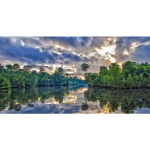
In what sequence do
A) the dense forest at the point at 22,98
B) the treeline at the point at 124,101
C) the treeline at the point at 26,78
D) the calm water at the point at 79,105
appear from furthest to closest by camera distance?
the treeline at the point at 26,78
the dense forest at the point at 22,98
the treeline at the point at 124,101
the calm water at the point at 79,105

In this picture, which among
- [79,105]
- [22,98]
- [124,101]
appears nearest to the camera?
[79,105]

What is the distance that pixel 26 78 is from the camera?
1407 inches

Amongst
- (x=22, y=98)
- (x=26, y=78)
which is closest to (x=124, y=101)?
(x=22, y=98)

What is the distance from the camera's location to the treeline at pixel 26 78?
81.5ft

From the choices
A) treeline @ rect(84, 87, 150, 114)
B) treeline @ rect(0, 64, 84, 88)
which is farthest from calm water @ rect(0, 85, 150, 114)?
treeline @ rect(0, 64, 84, 88)

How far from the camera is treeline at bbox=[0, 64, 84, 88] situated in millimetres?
24850

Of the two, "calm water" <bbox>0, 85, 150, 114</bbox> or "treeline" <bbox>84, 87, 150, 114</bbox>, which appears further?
"treeline" <bbox>84, 87, 150, 114</bbox>

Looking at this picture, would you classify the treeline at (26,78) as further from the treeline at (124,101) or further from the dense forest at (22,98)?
the treeline at (124,101)

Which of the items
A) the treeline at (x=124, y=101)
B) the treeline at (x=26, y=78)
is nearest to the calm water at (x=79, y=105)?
the treeline at (x=124, y=101)

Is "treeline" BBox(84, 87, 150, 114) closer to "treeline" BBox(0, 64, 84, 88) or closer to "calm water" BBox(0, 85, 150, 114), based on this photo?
"calm water" BBox(0, 85, 150, 114)

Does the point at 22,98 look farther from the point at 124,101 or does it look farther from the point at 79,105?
the point at 124,101

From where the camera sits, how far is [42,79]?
2087 inches
